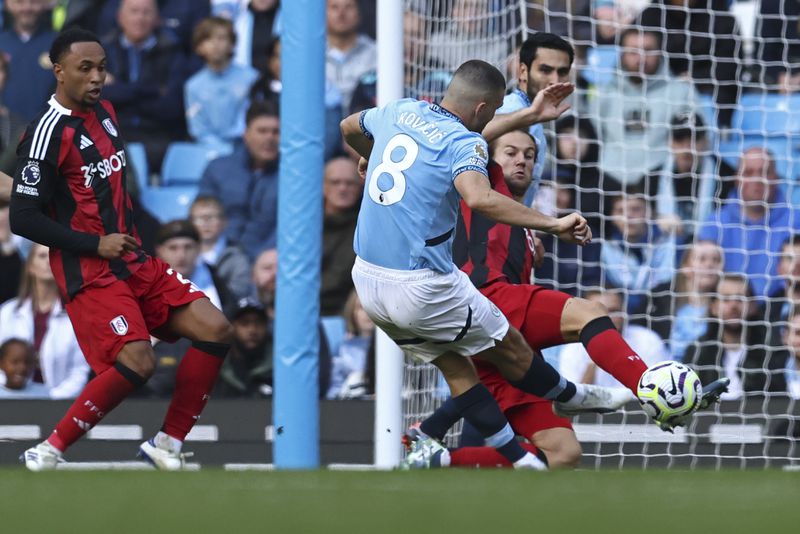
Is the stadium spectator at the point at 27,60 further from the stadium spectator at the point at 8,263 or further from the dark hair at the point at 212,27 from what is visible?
the dark hair at the point at 212,27

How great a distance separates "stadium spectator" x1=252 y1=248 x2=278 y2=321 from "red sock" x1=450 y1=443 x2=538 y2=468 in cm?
261

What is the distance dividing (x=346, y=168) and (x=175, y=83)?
1.30 m

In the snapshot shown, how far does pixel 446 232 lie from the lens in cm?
553

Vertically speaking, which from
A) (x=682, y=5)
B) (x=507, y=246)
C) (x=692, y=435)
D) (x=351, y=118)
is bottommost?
(x=692, y=435)

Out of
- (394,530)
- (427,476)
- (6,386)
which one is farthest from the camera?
(6,386)

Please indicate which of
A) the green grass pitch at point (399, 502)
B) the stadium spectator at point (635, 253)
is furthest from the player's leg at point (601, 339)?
the stadium spectator at point (635, 253)

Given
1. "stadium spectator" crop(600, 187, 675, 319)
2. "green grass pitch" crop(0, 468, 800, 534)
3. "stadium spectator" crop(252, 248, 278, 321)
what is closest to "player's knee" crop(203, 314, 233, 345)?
"green grass pitch" crop(0, 468, 800, 534)

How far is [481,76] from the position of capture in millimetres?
5496

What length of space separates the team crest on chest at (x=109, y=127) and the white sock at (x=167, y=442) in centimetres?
127

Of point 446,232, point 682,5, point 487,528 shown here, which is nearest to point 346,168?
point 682,5

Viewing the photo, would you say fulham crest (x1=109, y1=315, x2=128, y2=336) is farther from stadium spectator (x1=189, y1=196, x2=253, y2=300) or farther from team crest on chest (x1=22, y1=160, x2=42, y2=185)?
stadium spectator (x1=189, y1=196, x2=253, y2=300)

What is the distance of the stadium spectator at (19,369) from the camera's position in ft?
28.6

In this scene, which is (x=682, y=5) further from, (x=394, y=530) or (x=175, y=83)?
(x=394, y=530)

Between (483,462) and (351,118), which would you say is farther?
(483,462)
